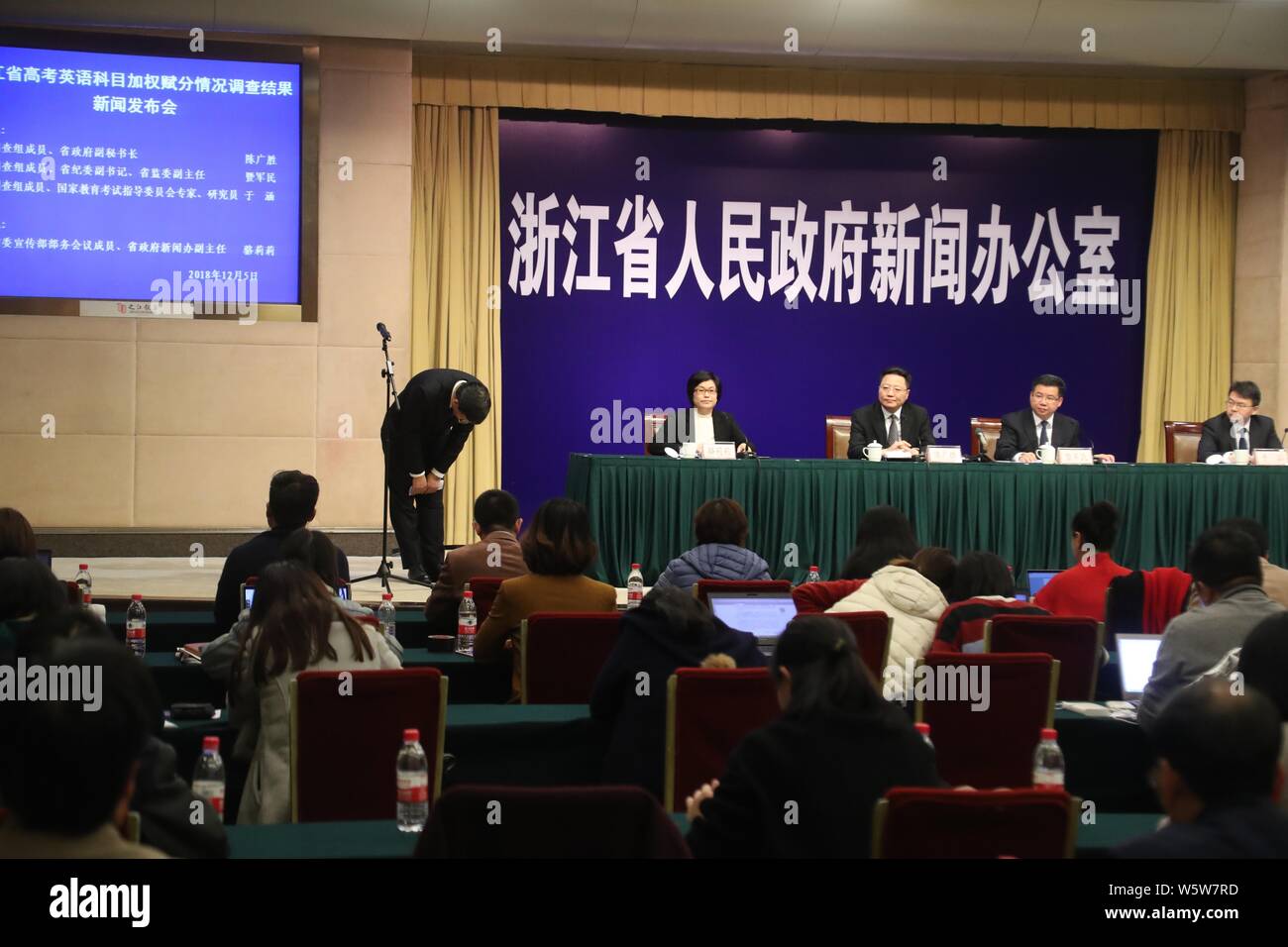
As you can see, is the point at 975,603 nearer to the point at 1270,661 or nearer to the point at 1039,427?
the point at 1270,661

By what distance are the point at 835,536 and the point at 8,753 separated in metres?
5.68

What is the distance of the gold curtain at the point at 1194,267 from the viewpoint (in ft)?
30.7

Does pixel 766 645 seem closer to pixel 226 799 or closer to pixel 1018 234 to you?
pixel 226 799

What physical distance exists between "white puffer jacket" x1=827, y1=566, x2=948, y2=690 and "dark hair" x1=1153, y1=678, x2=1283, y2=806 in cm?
203

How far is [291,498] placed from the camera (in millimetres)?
4418

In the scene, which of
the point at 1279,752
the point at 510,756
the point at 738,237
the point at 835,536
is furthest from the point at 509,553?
the point at 738,237

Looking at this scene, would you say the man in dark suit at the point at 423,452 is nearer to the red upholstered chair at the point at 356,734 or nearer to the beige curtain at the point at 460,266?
the beige curtain at the point at 460,266

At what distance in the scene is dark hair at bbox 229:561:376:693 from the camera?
302 cm

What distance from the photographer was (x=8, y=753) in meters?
1.51

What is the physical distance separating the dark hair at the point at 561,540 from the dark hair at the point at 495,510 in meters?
0.73

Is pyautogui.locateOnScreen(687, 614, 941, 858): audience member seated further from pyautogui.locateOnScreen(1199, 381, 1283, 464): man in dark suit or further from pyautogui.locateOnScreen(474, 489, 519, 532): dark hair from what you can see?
pyautogui.locateOnScreen(1199, 381, 1283, 464): man in dark suit

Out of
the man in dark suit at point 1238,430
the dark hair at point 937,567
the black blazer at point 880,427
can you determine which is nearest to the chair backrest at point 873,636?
the dark hair at point 937,567

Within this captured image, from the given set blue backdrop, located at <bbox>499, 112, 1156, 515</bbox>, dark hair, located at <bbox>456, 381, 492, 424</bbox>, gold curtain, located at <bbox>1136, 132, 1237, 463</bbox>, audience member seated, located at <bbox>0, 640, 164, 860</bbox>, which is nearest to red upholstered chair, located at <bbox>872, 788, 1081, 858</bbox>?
audience member seated, located at <bbox>0, 640, 164, 860</bbox>

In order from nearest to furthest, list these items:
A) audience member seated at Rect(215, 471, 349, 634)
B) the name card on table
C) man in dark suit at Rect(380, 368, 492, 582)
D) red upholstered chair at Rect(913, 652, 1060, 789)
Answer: red upholstered chair at Rect(913, 652, 1060, 789)
audience member seated at Rect(215, 471, 349, 634)
man in dark suit at Rect(380, 368, 492, 582)
the name card on table
